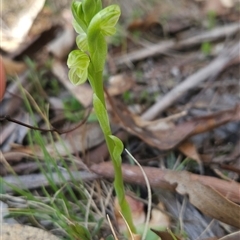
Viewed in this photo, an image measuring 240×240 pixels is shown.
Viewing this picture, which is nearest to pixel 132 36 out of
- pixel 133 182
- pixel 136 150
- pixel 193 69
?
pixel 193 69

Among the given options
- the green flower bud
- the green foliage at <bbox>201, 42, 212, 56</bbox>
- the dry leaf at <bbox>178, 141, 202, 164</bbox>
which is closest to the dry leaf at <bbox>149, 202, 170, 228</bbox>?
the dry leaf at <bbox>178, 141, 202, 164</bbox>

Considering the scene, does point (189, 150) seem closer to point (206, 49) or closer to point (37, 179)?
point (37, 179)

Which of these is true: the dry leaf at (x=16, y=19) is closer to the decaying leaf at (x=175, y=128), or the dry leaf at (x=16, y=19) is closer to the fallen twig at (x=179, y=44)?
the fallen twig at (x=179, y=44)

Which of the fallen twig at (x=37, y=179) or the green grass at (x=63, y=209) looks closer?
the green grass at (x=63, y=209)

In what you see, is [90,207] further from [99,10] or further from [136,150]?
[99,10]

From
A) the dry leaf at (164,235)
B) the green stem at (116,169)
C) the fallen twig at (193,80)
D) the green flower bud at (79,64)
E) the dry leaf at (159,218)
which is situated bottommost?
the dry leaf at (159,218)

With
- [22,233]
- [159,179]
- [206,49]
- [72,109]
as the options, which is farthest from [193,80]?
[22,233]

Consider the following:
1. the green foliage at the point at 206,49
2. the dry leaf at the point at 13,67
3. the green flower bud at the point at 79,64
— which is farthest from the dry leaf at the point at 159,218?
the green foliage at the point at 206,49

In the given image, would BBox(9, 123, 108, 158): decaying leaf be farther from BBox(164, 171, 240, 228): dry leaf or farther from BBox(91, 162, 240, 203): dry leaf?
BBox(164, 171, 240, 228): dry leaf
